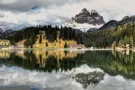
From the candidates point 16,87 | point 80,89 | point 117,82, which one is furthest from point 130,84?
point 16,87

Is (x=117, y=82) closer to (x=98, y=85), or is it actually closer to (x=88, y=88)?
Answer: (x=98, y=85)

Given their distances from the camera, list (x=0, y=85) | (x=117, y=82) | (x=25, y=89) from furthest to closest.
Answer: (x=117, y=82)
(x=0, y=85)
(x=25, y=89)

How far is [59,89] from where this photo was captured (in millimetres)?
33250

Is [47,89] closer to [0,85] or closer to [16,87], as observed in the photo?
[16,87]

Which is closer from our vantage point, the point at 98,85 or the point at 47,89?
the point at 47,89

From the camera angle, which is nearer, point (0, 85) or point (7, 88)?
point (7, 88)

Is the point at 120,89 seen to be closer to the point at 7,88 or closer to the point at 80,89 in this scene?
the point at 80,89

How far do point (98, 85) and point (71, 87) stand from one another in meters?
3.61

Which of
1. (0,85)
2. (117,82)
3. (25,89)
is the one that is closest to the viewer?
(25,89)

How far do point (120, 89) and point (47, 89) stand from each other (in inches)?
314

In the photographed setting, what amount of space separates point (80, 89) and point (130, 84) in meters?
8.06

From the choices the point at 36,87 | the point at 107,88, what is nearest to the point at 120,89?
the point at 107,88

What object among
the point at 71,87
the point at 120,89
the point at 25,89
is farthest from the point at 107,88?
the point at 25,89

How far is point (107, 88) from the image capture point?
34.2 metres
